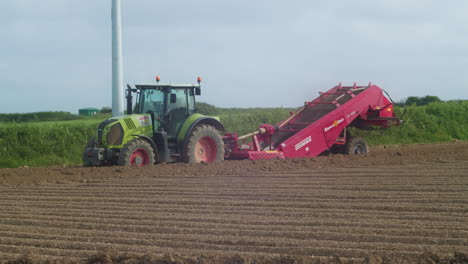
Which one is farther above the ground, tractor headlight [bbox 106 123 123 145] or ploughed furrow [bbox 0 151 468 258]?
tractor headlight [bbox 106 123 123 145]

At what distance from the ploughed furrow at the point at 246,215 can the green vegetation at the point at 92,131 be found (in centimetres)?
637

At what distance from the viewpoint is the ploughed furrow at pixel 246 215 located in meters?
5.32

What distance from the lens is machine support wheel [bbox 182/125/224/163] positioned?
11.8m

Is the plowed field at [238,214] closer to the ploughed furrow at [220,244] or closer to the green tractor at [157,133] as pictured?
the ploughed furrow at [220,244]

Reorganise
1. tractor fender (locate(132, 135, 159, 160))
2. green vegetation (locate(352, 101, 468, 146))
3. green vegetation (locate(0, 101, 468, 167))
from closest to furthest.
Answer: tractor fender (locate(132, 135, 159, 160)) → green vegetation (locate(0, 101, 468, 167)) → green vegetation (locate(352, 101, 468, 146))

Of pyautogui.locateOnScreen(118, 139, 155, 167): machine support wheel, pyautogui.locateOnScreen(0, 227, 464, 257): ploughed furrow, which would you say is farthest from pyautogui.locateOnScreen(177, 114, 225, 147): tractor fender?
pyautogui.locateOnScreen(0, 227, 464, 257): ploughed furrow

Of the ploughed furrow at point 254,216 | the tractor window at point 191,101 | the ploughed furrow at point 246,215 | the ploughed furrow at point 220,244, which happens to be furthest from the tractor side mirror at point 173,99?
the ploughed furrow at point 220,244

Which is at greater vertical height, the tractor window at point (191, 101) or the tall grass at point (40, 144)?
the tractor window at point (191, 101)

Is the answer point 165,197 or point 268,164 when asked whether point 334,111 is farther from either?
point 165,197

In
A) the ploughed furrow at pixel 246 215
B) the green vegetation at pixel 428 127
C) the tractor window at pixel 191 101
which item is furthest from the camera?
the green vegetation at pixel 428 127

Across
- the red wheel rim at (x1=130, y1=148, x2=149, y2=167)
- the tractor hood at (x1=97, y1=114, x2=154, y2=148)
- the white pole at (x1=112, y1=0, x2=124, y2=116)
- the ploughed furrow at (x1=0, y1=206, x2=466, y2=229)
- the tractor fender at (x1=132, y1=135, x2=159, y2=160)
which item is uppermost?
the white pole at (x1=112, y1=0, x2=124, y2=116)

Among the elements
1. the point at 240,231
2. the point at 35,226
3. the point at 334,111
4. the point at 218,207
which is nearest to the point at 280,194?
the point at 218,207

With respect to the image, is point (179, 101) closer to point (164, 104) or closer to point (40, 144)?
point (164, 104)

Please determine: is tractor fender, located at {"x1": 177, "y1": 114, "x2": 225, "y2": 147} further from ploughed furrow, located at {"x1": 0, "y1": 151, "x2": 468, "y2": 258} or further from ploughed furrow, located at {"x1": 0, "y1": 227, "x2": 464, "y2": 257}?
ploughed furrow, located at {"x1": 0, "y1": 227, "x2": 464, "y2": 257}
